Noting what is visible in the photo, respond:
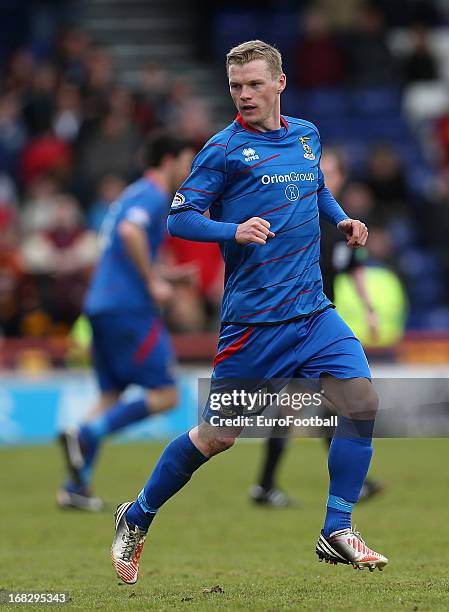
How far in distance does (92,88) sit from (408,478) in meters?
8.78

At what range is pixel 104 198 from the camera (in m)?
16.5

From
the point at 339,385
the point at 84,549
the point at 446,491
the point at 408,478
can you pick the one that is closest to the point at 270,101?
the point at 339,385

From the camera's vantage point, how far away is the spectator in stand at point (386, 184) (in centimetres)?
1780

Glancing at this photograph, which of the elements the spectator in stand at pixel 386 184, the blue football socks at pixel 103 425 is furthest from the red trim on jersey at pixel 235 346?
the spectator in stand at pixel 386 184

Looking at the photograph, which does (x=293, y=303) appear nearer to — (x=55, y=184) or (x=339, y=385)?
(x=339, y=385)

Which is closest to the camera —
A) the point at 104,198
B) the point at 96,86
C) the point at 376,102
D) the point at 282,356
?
the point at 282,356

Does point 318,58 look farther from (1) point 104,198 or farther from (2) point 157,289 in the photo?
(2) point 157,289

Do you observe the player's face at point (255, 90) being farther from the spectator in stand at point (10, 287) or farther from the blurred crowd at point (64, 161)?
the spectator in stand at point (10, 287)

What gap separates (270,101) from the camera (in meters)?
6.14

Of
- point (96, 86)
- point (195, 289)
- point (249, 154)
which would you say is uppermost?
point (249, 154)

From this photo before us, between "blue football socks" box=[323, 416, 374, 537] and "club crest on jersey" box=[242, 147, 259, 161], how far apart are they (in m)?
1.27

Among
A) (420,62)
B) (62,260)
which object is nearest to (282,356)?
(62,260)

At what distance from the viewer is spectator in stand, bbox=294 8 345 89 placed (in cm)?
1983

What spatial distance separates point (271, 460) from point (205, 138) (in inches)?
339
